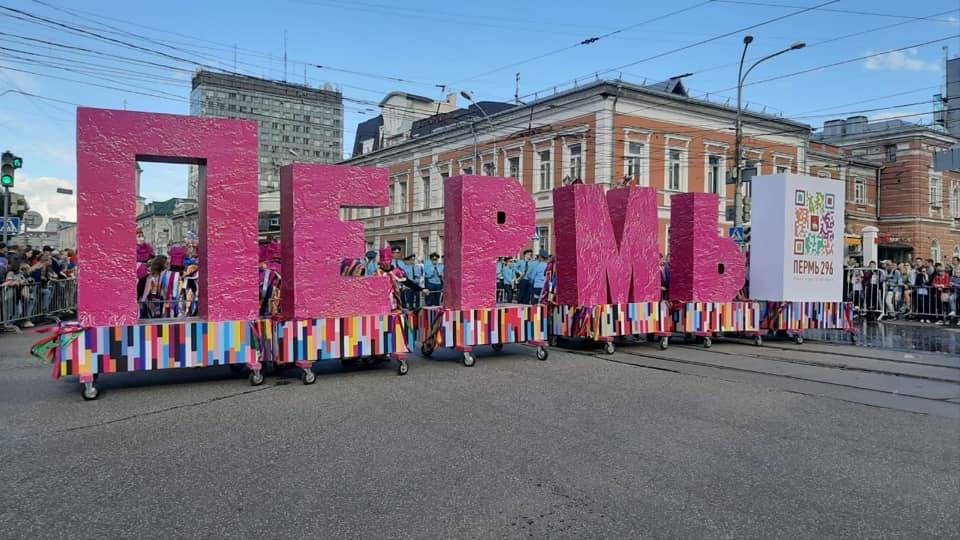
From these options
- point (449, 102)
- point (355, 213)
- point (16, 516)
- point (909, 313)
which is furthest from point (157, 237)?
point (16, 516)

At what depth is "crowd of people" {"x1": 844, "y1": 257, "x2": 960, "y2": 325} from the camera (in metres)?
19.6

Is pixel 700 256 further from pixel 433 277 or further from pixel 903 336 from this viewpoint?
pixel 433 277

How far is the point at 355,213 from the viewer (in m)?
54.9

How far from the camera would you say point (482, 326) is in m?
11.2

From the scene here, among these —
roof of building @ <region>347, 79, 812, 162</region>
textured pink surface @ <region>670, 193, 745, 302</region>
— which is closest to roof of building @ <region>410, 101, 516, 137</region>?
roof of building @ <region>347, 79, 812, 162</region>

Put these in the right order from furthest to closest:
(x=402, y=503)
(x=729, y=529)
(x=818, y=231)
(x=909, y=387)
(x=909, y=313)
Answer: (x=909, y=313) < (x=818, y=231) < (x=909, y=387) < (x=402, y=503) < (x=729, y=529)

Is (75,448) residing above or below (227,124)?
below

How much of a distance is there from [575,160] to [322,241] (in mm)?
26568

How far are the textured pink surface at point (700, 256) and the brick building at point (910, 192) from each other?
41.5 metres

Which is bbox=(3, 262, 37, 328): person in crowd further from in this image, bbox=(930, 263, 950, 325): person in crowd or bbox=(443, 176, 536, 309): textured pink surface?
bbox=(930, 263, 950, 325): person in crowd

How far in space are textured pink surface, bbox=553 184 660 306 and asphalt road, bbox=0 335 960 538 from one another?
3.15m

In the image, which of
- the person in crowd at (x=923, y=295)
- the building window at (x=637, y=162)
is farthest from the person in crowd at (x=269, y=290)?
the building window at (x=637, y=162)

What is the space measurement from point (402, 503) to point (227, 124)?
6437 mm

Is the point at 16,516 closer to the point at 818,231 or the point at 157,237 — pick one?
the point at 818,231
